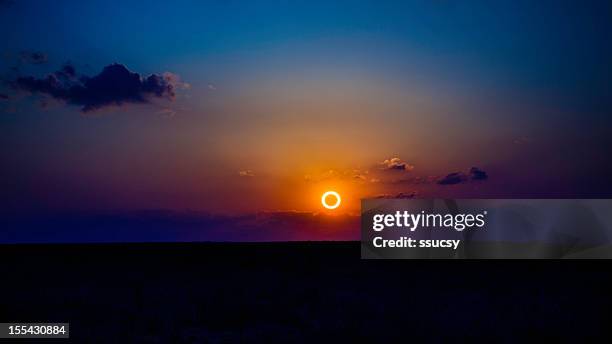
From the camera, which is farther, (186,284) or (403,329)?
(186,284)

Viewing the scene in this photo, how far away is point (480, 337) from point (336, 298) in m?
7.11

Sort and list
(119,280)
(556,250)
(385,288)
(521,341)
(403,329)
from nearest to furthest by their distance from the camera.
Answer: (521,341)
(403,329)
(385,288)
(119,280)
(556,250)

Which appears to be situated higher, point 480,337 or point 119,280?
point 119,280

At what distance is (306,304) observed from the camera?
2042cm

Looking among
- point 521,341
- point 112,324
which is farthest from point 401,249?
point 112,324

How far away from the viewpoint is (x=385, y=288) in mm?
24906

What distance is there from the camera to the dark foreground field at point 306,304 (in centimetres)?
1600

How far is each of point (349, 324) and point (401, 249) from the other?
920 centimetres

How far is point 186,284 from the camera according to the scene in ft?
85.4

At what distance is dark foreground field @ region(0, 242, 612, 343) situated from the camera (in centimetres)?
1600

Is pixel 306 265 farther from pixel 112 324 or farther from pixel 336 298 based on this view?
pixel 112 324

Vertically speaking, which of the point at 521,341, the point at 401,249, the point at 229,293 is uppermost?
the point at 401,249

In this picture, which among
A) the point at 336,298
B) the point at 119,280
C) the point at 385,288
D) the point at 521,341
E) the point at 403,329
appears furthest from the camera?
the point at 119,280

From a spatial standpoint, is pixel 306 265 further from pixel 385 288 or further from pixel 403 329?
pixel 403 329
